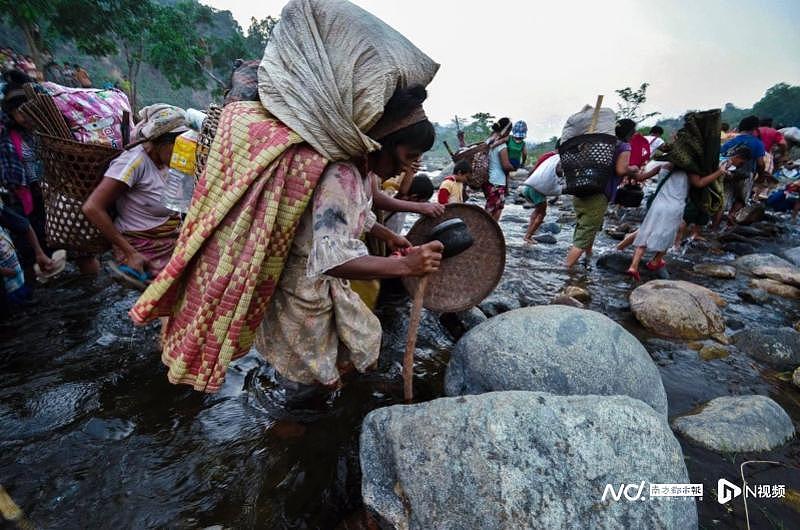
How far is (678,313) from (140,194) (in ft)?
16.9

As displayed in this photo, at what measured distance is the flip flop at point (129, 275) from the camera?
2.86 meters

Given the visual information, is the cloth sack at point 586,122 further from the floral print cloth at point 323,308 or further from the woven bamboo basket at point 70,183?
the woven bamboo basket at point 70,183

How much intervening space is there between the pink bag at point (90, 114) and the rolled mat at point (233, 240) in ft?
5.76

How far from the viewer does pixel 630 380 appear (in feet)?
8.02

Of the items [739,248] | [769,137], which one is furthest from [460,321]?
[769,137]

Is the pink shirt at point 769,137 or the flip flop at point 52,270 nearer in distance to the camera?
the flip flop at point 52,270

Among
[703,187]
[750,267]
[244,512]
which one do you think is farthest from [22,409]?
[750,267]

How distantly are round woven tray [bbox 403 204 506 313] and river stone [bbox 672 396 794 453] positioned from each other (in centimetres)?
159

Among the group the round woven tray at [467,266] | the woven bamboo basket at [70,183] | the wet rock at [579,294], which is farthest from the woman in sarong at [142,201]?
the wet rock at [579,294]

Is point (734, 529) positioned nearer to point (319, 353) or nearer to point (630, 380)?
point (630, 380)

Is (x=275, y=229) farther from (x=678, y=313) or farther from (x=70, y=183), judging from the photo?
(x=678, y=313)

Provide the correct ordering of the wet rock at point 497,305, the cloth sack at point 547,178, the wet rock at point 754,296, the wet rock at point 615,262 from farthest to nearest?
the cloth sack at point 547,178 → the wet rock at point 615,262 → the wet rock at point 754,296 → the wet rock at point 497,305

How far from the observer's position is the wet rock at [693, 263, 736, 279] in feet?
20.5

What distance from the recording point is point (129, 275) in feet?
9.45
